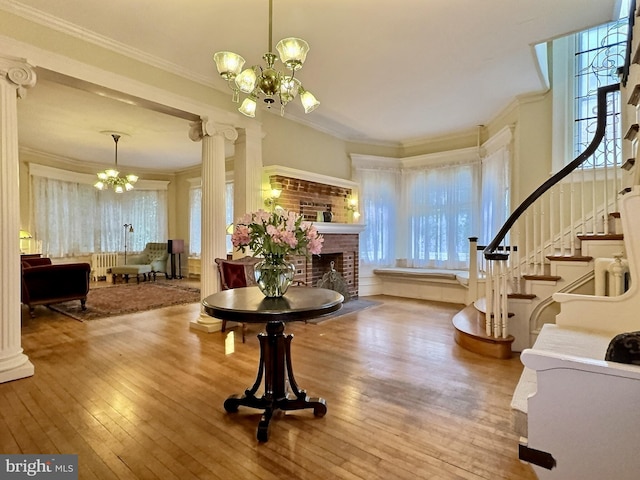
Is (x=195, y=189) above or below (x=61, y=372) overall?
above

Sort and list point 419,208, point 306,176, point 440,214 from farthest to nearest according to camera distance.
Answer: point 419,208 → point 440,214 → point 306,176

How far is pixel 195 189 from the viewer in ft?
28.0

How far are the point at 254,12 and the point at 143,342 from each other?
3.34m

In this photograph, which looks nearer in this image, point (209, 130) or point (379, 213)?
point (209, 130)

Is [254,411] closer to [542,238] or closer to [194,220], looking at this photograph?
[542,238]

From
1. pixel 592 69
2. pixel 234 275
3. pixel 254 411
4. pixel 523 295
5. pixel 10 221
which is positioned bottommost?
pixel 254 411

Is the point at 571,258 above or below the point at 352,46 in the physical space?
below

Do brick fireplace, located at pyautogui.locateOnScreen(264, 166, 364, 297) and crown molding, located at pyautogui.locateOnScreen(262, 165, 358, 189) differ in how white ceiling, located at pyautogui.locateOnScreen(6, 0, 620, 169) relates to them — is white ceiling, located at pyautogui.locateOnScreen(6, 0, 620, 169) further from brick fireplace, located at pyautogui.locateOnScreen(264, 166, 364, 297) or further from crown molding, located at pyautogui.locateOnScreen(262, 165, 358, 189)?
brick fireplace, located at pyautogui.locateOnScreen(264, 166, 364, 297)

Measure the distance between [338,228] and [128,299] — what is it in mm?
3845

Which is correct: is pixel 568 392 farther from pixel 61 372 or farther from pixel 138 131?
pixel 138 131

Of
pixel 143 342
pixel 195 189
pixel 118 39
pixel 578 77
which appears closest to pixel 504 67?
pixel 578 77

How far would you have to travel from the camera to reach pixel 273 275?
2084mm

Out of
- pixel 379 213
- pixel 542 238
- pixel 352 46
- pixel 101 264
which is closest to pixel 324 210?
pixel 379 213

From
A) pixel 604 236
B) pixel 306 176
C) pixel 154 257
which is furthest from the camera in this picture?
pixel 154 257
